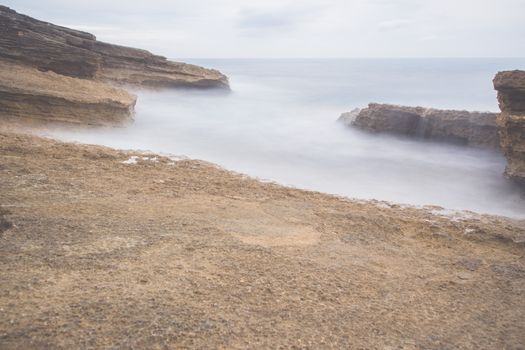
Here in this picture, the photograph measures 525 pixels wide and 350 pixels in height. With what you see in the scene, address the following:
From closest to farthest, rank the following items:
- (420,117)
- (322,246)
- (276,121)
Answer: (322,246) < (420,117) < (276,121)

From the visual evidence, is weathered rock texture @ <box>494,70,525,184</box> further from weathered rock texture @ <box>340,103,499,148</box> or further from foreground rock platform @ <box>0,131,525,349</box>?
weathered rock texture @ <box>340,103,499,148</box>

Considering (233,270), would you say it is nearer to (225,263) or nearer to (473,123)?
(225,263)

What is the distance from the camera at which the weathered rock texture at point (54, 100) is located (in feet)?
34.6

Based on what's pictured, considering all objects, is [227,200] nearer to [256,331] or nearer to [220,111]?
[256,331]

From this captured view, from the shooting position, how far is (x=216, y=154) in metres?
11.4

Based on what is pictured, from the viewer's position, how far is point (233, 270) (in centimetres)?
429

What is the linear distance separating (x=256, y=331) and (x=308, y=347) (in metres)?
0.43

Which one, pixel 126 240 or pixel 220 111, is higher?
pixel 220 111

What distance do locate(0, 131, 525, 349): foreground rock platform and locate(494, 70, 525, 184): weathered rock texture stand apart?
2851mm

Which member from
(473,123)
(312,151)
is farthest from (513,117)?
(312,151)

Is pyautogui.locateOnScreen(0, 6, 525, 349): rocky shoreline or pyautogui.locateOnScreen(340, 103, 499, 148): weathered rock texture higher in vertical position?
pyautogui.locateOnScreen(340, 103, 499, 148): weathered rock texture

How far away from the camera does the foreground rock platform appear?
3.37 metres

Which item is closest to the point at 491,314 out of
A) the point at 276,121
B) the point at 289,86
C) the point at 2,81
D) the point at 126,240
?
the point at 126,240

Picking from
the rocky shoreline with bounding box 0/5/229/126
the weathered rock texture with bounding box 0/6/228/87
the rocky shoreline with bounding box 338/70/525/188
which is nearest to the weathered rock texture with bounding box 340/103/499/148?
the rocky shoreline with bounding box 338/70/525/188
